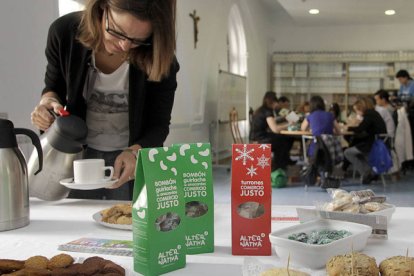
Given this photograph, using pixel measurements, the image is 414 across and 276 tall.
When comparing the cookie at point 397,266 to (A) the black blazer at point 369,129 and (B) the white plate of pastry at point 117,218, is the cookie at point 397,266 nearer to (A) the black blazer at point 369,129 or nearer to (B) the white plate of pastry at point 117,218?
(B) the white plate of pastry at point 117,218

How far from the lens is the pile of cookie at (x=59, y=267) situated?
0.73 meters

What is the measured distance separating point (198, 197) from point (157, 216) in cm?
15

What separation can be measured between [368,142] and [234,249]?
5171mm

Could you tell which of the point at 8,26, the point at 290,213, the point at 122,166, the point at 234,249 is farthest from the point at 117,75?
the point at 8,26

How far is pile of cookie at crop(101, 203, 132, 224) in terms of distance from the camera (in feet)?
3.62

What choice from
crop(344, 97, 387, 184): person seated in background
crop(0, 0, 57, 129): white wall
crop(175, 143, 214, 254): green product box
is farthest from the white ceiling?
crop(175, 143, 214, 254): green product box

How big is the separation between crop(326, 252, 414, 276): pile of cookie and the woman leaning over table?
29.4 inches

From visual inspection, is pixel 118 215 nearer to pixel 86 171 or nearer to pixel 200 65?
pixel 86 171

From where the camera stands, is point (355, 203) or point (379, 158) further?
point (379, 158)

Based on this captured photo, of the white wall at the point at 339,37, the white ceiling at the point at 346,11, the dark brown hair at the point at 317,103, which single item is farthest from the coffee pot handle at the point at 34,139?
the white wall at the point at 339,37

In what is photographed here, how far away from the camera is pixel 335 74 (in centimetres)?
1114

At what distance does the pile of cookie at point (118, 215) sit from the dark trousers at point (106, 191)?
0.42m

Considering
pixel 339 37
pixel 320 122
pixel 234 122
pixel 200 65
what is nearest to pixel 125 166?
pixel 320 122

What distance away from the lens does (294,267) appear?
807mm
